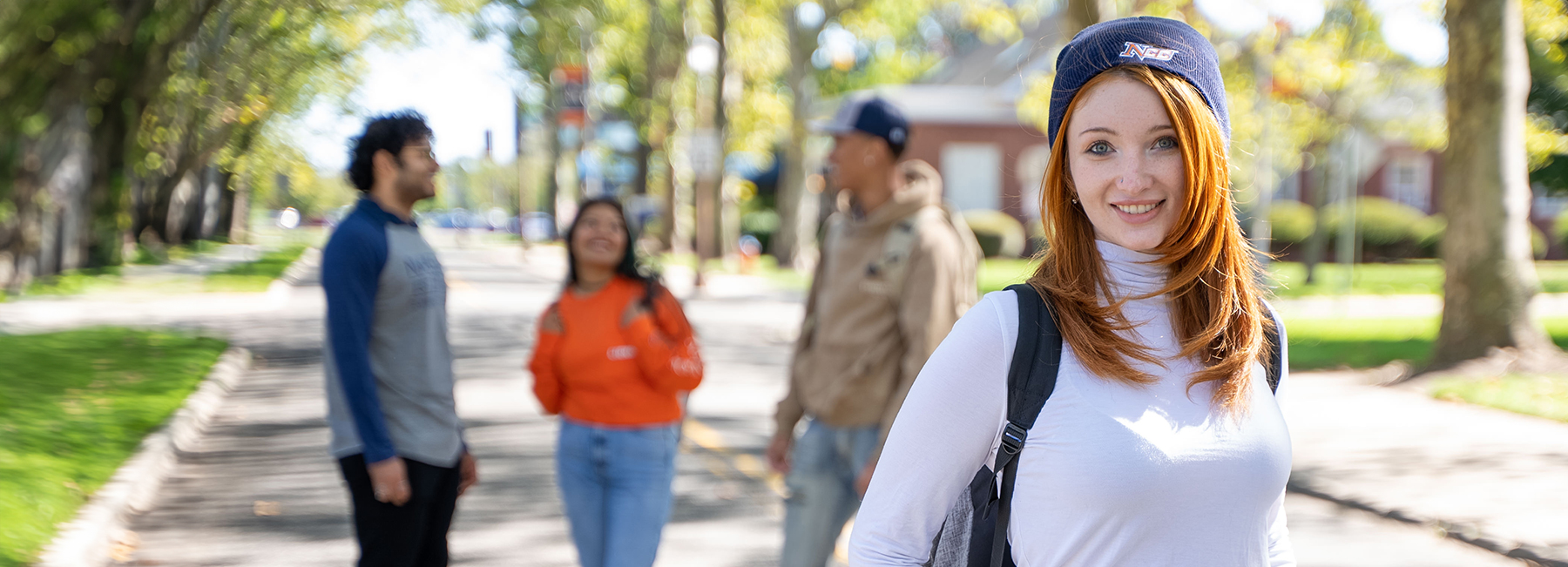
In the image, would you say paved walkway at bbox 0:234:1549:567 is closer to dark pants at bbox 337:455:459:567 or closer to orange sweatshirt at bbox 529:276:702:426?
orange sweatshirt at bbox 529:276:702:426

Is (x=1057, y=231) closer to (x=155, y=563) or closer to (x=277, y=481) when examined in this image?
(x=155, y=563)

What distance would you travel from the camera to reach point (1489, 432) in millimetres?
9391

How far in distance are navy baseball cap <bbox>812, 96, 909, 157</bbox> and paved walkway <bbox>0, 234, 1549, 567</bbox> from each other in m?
2.62

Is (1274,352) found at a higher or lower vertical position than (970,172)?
lower

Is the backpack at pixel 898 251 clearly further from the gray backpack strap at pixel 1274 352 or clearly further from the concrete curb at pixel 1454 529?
the concrete curb at pixel 1454 529

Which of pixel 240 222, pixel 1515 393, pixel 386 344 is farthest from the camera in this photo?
pixel 240 222

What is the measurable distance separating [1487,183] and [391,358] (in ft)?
37.8

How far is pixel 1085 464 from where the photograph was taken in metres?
1.63

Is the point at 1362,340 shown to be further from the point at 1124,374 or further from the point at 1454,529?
the point at 1124,374

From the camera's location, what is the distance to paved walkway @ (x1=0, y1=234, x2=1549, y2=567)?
6.23 metres

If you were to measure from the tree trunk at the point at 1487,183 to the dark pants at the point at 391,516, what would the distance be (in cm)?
1126

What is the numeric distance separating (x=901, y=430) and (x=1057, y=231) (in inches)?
14.8

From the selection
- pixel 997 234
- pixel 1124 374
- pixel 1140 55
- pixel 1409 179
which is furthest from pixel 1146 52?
pixel 1409 179

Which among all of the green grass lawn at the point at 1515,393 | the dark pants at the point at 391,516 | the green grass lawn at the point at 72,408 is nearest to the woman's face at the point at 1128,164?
the dark pants at the point at 391,516
